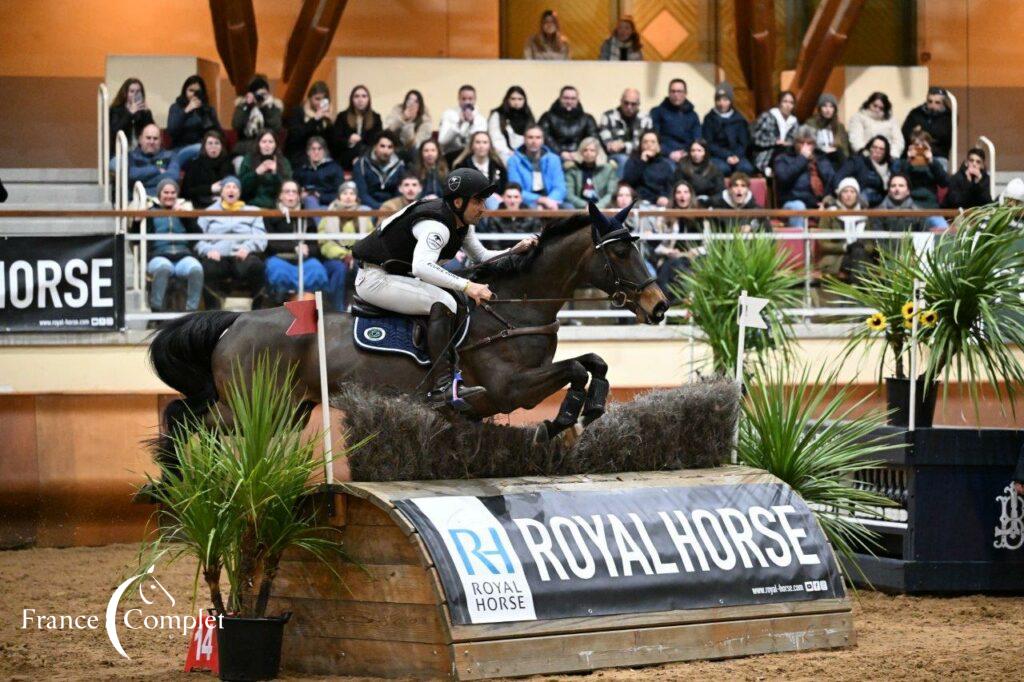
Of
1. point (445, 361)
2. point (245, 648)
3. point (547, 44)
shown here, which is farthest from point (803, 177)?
point (245, 648)

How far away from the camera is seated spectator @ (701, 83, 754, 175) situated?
14.9m

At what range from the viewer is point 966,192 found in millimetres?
13930

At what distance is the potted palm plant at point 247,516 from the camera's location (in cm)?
638

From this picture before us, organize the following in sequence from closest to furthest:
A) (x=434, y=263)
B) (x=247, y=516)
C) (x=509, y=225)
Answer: (x=247, y=516) → (x=434, y=263) → (x=509, y=225)

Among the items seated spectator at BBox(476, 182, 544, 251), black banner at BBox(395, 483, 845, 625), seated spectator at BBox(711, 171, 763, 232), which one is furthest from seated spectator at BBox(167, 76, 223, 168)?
black banner at BBox(395, 483, 845, 625)

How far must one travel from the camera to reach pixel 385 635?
6.49 metres

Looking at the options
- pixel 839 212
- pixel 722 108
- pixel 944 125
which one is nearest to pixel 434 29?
pixel 722 108

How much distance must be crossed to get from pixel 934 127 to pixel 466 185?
377 inches

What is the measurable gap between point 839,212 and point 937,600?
4037 mm

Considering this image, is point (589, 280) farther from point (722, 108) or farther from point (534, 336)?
point (722, 108)

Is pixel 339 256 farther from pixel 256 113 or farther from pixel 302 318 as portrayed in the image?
pixel 302 318

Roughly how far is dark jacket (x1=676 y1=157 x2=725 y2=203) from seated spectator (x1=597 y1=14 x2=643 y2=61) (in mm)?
4011

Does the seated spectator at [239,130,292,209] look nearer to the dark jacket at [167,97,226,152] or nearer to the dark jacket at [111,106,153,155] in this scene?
the dark jacket at [167,97,226,152]

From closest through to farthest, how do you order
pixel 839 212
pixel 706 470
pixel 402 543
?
pixel 402 543, pixel 706 470, pixel 839 212
